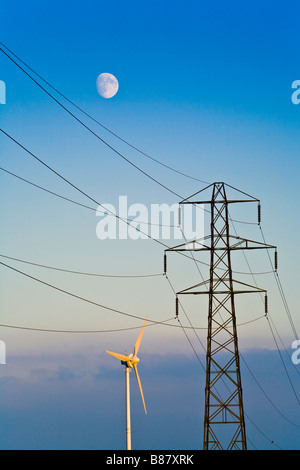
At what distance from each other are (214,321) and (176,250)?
230 inches

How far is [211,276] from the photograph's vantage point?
58781 millimetres
